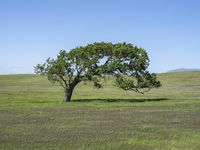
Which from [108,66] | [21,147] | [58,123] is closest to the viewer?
[21,147]

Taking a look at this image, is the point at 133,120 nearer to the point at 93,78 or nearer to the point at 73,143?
the point at 73,143

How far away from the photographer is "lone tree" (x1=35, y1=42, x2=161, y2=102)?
7344 centimetres

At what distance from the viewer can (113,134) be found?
29891 millimetres

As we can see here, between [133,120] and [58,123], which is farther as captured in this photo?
[133,120]

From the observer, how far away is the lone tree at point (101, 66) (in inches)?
2891

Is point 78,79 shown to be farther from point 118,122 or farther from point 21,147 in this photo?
point 21,147

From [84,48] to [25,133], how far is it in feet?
148

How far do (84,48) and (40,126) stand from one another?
4052cm

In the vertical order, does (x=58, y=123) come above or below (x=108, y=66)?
below

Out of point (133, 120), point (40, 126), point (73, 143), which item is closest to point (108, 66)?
point (133, 120)

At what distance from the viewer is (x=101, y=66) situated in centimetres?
7419

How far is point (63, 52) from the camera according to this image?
2975 inches

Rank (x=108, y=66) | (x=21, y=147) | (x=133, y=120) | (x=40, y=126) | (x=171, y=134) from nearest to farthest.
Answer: (x=21, y=147), (x=171, y=134), (x=40, y=126), (x=133, y=120), (x=108, y=66)

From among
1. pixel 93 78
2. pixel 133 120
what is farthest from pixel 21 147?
pixel 93 78
